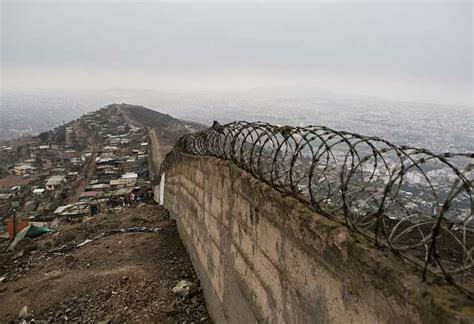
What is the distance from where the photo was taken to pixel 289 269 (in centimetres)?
356

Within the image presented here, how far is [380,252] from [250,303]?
7.74ft

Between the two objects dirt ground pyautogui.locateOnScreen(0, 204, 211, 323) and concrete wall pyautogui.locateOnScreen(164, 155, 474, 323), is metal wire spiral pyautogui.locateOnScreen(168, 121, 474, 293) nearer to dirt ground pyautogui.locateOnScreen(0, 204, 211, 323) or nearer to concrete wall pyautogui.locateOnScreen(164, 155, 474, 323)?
concrete wall pyautogui.locateOnScreen(164, 155, 474, 323)

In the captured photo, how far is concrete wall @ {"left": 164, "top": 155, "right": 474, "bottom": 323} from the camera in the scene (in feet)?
7.18

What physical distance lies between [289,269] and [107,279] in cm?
509

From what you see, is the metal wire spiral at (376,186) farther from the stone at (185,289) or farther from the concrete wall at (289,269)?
the stone at (185,289)

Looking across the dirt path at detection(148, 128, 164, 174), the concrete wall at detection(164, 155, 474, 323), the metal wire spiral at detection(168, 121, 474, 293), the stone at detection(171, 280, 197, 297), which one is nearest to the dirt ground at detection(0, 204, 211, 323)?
the stone at detection(171, 280, 197, 297)

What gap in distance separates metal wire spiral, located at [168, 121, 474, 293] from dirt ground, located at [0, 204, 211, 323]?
275cm

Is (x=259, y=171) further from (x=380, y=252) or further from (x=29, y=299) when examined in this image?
(x=29, y=299)

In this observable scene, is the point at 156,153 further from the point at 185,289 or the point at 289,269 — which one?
the point at 289,269

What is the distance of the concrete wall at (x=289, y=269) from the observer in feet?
7.18

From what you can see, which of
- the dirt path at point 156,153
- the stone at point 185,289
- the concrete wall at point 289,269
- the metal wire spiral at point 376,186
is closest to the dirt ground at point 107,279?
the stone at point 185,289

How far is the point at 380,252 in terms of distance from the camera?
8.27ft

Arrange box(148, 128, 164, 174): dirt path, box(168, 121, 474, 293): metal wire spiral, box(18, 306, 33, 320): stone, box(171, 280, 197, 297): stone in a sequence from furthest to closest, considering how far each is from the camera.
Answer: box(148, 128, 164, 174): dirt path < box(18, 306, 33, 320): stone < box(171, 280, 197, 297): stone < box(168, 121, 474, 293): metal wire spiral

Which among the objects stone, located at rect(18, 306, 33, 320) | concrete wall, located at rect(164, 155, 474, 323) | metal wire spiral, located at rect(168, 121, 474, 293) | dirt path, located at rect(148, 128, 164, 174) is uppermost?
metal wire spiral, located at rect(168, 121, 474, 293)
